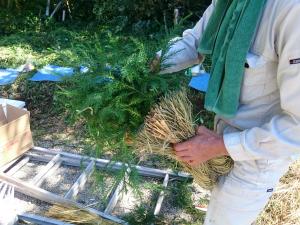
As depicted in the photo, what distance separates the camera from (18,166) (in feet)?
10.6

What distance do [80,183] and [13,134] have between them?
2.10ft

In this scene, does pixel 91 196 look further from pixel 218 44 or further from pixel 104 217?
pixel 218 44

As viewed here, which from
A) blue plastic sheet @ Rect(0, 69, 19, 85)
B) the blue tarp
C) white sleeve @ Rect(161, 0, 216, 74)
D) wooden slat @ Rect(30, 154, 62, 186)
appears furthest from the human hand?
blue plastic sheet @ Rect(0, 69, 19, 85)

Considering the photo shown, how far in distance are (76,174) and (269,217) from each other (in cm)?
151

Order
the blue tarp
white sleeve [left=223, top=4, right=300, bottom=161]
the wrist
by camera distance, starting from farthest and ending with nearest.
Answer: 1. the blue tarp
2. the wrist
3. white sleeve [left=223, top=4, right=300, bottom=161]

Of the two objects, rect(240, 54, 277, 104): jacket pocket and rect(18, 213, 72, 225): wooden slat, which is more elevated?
rect(240, 54, 277, 104): jacket pocket

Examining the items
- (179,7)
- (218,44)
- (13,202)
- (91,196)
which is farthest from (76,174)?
(179,7)

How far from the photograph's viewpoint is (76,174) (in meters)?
3.22

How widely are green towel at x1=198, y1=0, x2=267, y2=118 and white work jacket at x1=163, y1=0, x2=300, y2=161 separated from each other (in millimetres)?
27

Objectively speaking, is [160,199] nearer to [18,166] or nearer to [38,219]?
[38,219]

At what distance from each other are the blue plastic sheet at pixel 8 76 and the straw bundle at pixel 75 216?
7.14 feet

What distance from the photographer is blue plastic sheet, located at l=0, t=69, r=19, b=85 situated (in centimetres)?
442

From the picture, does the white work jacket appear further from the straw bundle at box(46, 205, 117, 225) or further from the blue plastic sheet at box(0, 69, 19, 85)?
the blue plastic sheet at box(0, 69, 19, 85)

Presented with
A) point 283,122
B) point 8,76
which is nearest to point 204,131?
point 283,122
